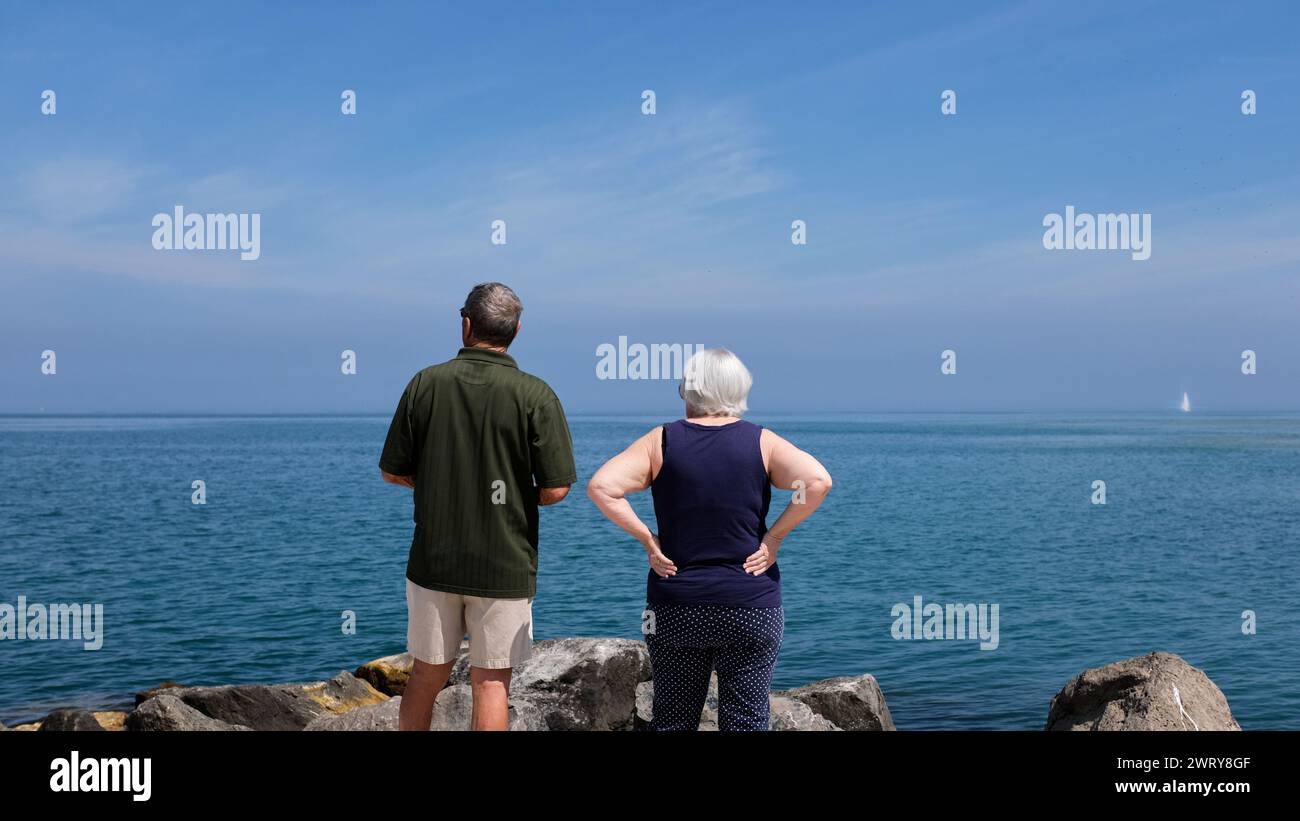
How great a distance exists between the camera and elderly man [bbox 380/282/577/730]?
16.1ft

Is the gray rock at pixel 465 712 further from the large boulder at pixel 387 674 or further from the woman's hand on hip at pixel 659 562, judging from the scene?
the large boulder at pixel 387 674

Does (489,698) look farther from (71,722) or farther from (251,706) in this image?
(251,706)

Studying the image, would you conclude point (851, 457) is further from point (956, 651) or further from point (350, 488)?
point (956, 651)

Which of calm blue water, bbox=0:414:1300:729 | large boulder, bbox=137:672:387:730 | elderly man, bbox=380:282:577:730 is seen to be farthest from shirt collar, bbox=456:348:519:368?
calm blue water, bbox=0:414:1300:729

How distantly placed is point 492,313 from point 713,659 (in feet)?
6.52

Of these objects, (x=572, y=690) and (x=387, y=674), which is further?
(x=387, y=674)

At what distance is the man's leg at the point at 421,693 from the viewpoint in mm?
5211

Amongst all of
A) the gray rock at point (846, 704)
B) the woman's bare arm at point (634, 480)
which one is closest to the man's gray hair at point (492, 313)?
the woman's bare arm at point (634, 480)

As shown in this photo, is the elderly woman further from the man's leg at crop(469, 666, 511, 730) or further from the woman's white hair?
the man's leg at crop(469, 666, 511, 730)

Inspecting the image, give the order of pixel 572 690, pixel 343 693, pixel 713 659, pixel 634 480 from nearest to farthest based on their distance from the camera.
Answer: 1. pixel 634 480
2. pixel 713 659
3. pixel 572 690
4. pixel 343 693

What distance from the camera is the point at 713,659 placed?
4.64 m

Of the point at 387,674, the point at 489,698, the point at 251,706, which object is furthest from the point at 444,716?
the point at 387,674

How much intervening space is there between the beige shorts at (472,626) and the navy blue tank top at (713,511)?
1.01m
